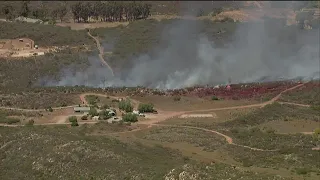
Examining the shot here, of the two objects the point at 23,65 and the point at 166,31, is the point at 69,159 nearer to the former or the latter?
the point at 23,65

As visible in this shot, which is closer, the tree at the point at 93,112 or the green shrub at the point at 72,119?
the green shrub at the point at 72,119

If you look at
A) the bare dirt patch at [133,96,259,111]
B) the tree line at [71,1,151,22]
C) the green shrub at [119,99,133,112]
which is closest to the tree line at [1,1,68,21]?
the tree line at [71,1,151,22]

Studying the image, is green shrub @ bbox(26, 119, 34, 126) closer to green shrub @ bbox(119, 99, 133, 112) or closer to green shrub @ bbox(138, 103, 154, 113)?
green shrub @ bbox(119, 99, 133, 112)

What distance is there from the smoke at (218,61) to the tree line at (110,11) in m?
Result: 15.3

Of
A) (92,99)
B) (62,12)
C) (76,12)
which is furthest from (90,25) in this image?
(92,99)

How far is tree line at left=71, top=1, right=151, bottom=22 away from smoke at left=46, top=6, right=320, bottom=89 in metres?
15.3

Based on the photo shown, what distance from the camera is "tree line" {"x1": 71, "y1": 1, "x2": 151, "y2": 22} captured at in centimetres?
13700

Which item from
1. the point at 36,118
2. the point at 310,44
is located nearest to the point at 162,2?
the point at 310,44

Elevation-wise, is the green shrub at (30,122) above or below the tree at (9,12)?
below

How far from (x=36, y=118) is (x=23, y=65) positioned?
28.7 m

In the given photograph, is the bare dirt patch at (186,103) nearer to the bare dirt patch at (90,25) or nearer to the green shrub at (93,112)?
the green shrub at (93,112)

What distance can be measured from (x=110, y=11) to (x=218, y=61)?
137 ft

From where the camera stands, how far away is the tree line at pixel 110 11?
13700cm

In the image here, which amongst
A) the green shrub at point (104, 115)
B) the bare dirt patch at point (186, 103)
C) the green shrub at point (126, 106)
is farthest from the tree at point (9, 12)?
the green shrub at point (104, 115)
